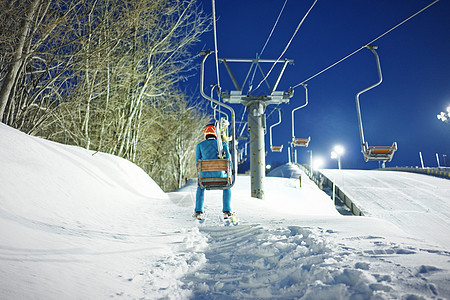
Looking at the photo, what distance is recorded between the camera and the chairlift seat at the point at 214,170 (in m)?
5.04

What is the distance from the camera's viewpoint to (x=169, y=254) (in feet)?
10.7

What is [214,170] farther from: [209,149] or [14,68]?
[14,68]

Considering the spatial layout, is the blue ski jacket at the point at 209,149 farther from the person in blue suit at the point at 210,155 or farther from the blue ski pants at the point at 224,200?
the blue ski pants at the point at 224,200

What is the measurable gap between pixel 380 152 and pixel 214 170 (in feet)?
25.4

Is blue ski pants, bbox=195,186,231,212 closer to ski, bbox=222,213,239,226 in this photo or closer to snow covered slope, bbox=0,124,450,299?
ski, bbox=222,213,239,226

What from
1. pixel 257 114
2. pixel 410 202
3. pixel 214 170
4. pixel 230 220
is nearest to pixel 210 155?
pixel 214 170

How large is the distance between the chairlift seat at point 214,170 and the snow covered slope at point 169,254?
0.85m

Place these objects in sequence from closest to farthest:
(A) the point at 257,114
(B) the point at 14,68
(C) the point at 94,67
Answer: (B) the point at 14,68, (C) the point at 94,67, (A) the point at 257,114

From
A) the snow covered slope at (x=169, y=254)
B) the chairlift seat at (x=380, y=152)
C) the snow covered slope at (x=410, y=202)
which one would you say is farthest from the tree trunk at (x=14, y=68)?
the snow covered slope at (x=410, y=202)

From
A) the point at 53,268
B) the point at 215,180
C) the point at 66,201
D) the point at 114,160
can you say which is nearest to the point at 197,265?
the point at 53,268

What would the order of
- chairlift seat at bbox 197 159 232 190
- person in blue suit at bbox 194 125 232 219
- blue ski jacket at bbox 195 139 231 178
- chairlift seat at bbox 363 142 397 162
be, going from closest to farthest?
1. chairlift seat at bbox 197 159 232 190
2. person in blue suit at bbox 194 125 232 219
3. blue ski jacket at bbox 195 139 231 178
4. chairlift seat at bbox 363 142 397 162

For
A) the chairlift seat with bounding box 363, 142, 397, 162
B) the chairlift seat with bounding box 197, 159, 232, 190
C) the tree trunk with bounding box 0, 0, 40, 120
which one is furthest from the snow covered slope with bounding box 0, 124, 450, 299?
the chairlift seat with bounding box 363, 142, 397, 162

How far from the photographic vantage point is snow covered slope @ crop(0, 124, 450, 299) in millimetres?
1952

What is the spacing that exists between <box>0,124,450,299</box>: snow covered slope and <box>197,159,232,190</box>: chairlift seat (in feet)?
2.80
